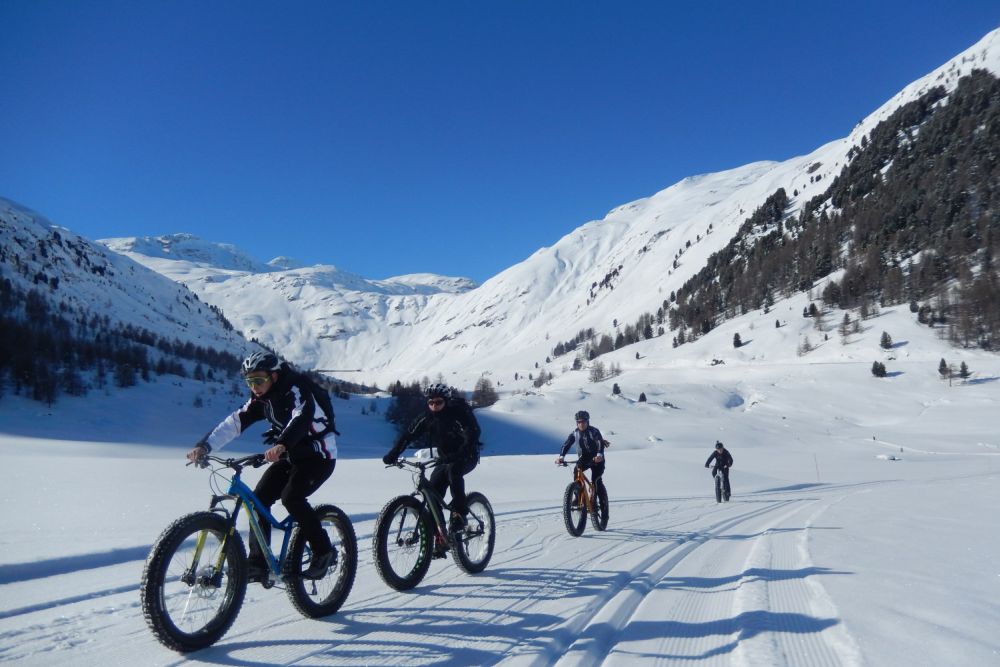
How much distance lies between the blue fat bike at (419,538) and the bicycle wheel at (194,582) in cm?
155

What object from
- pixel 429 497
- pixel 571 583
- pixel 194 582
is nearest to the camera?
pixel 194 582

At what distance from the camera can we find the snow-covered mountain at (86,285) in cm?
13325

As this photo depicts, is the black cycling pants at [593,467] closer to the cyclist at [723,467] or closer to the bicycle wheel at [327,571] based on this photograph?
the bicycle wheel at [327,571]

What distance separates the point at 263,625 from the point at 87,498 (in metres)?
9.03

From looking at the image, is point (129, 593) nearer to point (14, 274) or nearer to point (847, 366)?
point (847, 366)

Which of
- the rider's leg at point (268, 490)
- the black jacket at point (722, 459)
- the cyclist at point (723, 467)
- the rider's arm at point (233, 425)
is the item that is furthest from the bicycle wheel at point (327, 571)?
the black jacket at point (722, 459)

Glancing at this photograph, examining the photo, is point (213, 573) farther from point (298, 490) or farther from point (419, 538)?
point (419, 538)

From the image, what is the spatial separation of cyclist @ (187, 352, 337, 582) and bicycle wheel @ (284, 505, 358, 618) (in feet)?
0.29

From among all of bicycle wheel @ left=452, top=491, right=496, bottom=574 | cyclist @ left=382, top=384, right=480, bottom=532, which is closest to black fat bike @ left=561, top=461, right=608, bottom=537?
bicycle wheel @ left=452, top=491, right=496, bottom=574

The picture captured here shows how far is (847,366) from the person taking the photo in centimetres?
8219

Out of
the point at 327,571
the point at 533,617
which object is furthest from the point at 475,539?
the point at 327,571

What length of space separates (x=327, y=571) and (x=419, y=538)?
4.56 feet

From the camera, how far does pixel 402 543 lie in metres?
6.26

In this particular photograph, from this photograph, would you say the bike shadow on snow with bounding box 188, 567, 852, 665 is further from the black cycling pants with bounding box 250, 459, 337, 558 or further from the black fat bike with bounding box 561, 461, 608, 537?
the black fat bike with bounding box 561, 461, 608, 537
